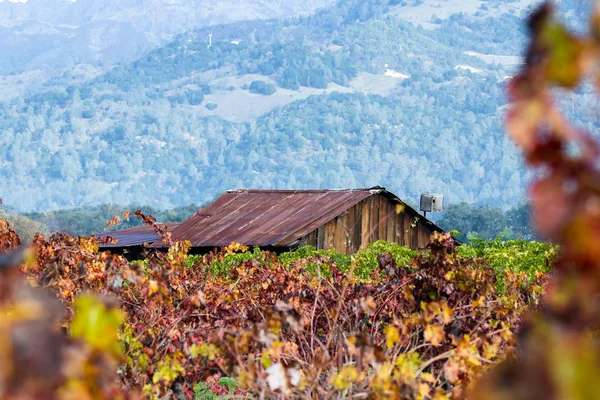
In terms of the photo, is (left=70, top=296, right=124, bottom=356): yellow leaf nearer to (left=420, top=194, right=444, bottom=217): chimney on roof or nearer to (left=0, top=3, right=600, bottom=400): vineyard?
(left=0, top=3, right=600, bottom=400): vineyard

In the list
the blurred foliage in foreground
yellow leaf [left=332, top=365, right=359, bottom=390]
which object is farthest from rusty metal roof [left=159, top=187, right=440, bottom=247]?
yellow leaf [left=332, top=365, right=359, bottom=390]

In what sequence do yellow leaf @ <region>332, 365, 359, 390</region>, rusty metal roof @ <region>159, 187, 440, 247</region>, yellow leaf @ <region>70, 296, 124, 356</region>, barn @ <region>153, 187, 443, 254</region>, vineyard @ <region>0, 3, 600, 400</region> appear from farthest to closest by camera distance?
barn @ <region>153, 187, 443, 254</region> < rusty metal roof @ <region>159, 187, 440, 247</region> < yellow leaf @ <region>332, 365, 359, 390</region> < yellow leaf @ <region>70, 296, 124, 356</region> < vineyard @ <region>0, 3, 600, 400</region>

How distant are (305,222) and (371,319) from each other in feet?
79.2

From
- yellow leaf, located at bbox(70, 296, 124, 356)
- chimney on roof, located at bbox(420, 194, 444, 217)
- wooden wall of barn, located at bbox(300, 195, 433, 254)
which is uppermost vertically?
chimney on roof, located at bbox(420, 194, 444, 217)

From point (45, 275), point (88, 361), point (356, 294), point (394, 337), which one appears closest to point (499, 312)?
point (356, 294)

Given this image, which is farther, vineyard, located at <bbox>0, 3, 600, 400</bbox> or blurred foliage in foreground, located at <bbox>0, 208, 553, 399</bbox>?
blurred foliage in foreground, located at <bbox>0, 208, 553, 399</bbox>

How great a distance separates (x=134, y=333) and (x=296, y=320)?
7.48 ft

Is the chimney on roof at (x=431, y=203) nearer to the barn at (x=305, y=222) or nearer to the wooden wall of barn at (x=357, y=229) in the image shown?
the barn at (x=305, y=222)

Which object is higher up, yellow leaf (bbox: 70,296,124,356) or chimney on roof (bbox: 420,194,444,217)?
chimney on roof (bbox: 420,194,444,217)

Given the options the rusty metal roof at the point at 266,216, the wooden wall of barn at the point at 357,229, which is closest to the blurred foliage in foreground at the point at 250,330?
the rusty metal roof at the point at 266,216

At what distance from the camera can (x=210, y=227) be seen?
33344 millimetres

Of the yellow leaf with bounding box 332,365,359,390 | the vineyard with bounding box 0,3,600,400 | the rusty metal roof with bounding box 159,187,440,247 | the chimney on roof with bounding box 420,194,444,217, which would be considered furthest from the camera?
the chimney on roof with bounding box 420,194,444,217

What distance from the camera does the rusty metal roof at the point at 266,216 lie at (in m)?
30.7

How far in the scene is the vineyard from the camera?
140 cm
